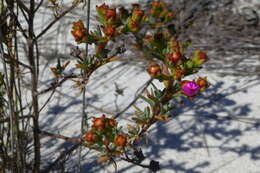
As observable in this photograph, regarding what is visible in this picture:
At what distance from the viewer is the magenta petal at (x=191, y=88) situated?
88cm

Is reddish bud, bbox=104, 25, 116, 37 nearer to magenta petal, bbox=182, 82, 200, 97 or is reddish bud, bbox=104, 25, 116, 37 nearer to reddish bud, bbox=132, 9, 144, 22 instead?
reddish bud, bbox=132, 9, 144, 22

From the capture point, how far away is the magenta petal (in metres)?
0.88

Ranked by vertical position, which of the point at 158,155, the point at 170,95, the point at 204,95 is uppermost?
the point at 170,95

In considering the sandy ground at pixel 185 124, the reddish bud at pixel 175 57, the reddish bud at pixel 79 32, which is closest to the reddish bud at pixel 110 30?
the reddish bud at pixel 79 32

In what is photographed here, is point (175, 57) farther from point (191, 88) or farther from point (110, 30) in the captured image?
point (110, 30)

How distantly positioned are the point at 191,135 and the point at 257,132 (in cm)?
27

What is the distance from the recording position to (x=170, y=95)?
3.13 feet

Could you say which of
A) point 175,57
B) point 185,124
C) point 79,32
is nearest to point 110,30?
point 79,32

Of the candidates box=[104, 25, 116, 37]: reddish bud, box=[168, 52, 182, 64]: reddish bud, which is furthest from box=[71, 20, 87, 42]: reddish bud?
box=[168, 52, 182, 64]: reddish bud

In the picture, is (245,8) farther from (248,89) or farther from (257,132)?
(257,132)

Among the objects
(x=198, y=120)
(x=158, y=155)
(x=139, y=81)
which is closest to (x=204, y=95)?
(x=198, y=120)

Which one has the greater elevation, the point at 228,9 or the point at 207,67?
the point at 228,9

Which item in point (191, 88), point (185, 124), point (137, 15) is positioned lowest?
point (185, 124)

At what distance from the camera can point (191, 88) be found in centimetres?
88
